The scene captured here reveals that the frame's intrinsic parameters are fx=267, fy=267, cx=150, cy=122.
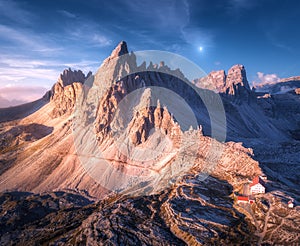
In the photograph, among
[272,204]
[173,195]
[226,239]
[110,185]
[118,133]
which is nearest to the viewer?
[226,239]

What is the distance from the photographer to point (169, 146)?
13900 cm

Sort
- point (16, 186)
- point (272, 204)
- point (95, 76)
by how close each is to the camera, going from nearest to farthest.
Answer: point (272, 204)
point (16, 186)
point (95, 76)

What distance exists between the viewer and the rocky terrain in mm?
70750

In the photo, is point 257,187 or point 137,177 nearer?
point 257,187

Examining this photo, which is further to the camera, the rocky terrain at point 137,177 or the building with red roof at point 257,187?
the building with red roof at point 257,187

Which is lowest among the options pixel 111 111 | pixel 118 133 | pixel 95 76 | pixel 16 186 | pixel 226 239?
pixel 16 186

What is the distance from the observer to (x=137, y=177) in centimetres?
13262

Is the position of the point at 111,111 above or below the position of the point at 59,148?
above

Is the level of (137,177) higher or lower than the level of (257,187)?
lower

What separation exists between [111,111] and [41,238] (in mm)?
93452

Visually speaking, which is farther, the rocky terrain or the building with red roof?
the building with red roof

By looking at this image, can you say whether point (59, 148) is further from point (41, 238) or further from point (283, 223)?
point (283, 223)

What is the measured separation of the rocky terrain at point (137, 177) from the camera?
70750mm

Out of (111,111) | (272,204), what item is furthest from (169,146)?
(272,204)
